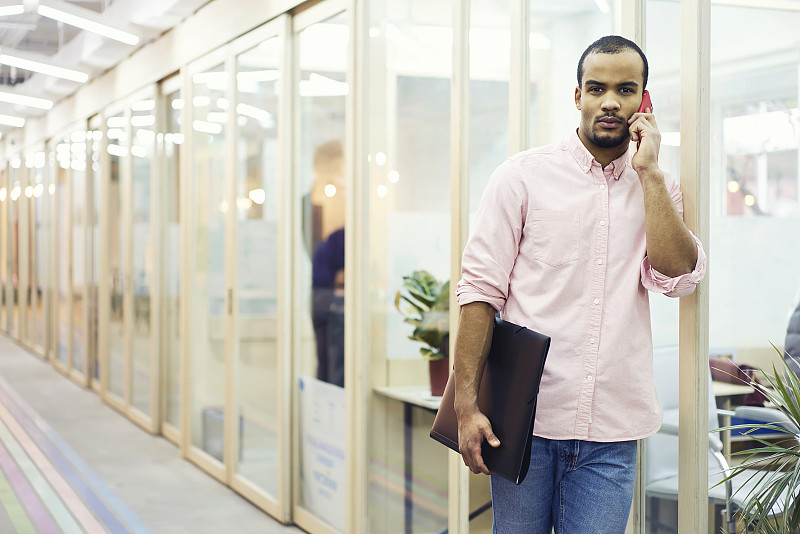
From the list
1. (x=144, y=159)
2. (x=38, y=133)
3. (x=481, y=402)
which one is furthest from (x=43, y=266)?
(x=481, y=402)

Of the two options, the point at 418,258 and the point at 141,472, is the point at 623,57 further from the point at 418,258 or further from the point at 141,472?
the point at 141,472

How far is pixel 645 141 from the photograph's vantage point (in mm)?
1933

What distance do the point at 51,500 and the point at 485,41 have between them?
347cm

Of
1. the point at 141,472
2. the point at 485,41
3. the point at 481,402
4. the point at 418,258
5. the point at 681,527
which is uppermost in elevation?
the point at 485,41

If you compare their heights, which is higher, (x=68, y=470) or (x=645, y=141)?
(x=645, y=141)

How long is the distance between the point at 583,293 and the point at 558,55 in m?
0.92

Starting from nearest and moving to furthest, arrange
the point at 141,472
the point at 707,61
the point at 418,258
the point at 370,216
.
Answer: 1. the point at 707,61
2. the point at 418,258
3. the point at 370,216
4. the point at 141,472

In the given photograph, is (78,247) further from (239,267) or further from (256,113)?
(256,113)

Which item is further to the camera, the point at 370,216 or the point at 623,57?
the point at 370,216

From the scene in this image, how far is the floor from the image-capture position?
4.43 metres

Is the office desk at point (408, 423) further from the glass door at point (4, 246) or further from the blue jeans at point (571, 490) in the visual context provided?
the glass door at point (4, 246)

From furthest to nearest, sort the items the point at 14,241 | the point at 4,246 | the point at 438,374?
the point at 4,246 → the point at 14,241 → the point at 438,374

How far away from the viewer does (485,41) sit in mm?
2992

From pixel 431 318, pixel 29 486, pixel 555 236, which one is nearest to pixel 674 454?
pixel 555 236
